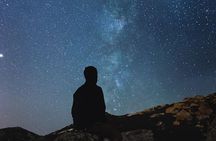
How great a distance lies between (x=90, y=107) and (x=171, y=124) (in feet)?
18.7

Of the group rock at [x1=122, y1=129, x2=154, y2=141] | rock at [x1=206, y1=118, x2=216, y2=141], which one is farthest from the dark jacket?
rock at [x1=206, y1=118, x2=216, y2=141]

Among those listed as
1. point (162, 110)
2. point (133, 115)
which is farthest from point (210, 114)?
point (133, 115)

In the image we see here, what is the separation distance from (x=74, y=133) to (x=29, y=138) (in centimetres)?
260

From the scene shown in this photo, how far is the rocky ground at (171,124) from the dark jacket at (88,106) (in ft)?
9.26

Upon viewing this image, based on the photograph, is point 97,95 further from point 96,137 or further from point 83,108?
point 96,137

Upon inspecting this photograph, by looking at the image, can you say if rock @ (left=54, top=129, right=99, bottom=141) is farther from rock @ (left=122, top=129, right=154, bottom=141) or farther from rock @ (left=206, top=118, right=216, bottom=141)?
rock @ (left=206, top=118, right=216, bottom=141)

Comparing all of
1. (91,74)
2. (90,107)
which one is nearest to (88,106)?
(90,107)

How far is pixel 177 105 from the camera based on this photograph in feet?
44.4

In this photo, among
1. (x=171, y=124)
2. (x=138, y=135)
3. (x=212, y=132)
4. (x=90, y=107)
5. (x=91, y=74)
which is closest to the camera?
(x=90, y=107)

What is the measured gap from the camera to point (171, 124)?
494 inches

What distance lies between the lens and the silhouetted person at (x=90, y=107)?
24.9 ft

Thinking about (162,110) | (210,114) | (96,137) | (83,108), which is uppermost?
(162,110)

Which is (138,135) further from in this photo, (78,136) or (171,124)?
(78,136)

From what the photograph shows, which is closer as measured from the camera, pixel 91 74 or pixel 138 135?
pixel 91 74
